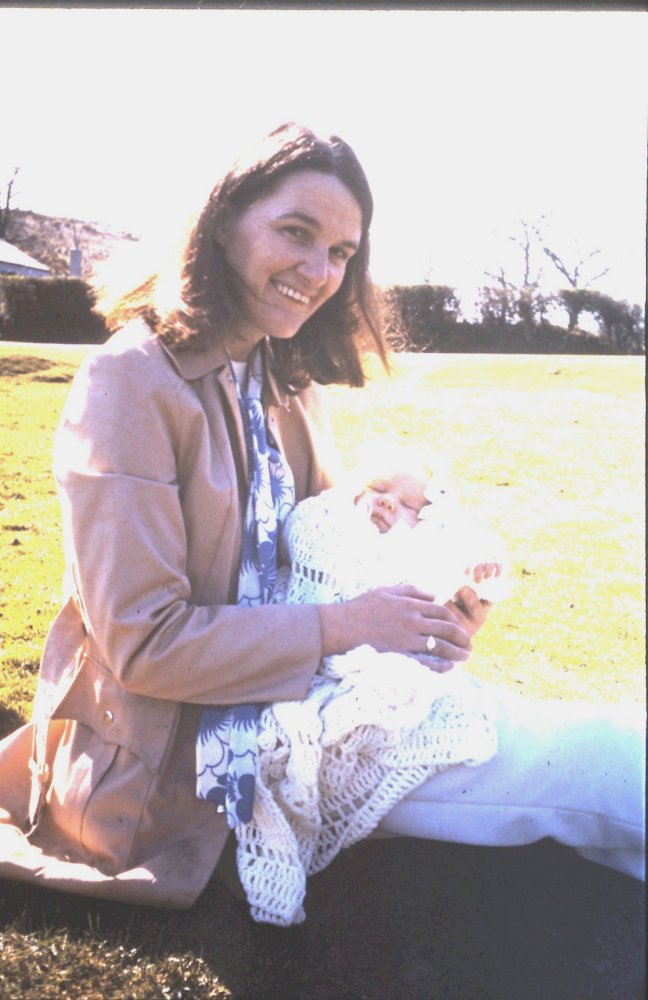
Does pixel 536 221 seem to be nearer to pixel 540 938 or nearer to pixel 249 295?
pixel 249 295

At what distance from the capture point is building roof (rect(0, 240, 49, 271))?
3.82 meters

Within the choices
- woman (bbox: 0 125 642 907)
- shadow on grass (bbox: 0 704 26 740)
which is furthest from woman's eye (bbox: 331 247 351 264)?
shadow on grass (bbox: 0 704 26 740)

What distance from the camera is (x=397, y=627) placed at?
6.94ft

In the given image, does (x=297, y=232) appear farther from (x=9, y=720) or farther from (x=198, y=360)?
(x=9, y=720)

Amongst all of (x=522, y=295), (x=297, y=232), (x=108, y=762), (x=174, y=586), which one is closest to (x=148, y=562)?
(x=174, y=586)

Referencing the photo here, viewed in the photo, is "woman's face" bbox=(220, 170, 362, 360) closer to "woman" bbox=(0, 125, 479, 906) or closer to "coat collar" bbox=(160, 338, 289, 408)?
"woman" bbox=(0, 125, 479, 906)

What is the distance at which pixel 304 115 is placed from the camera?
2.30 meters

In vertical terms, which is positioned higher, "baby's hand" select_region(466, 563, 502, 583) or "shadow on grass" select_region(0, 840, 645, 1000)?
"baby's hand" select_region(466, 563, 502, 583)

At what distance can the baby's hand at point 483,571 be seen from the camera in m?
2.30

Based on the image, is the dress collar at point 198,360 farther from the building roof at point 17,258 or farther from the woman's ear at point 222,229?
the building roof at point 17,258

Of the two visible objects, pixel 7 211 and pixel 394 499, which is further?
pixel 7 211

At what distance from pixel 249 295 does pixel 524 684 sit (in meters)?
2.17

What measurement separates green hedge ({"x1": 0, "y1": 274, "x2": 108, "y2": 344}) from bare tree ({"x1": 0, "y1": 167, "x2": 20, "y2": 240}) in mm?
695

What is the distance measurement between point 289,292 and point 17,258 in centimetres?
216
